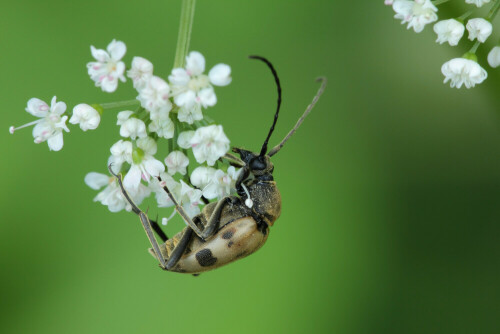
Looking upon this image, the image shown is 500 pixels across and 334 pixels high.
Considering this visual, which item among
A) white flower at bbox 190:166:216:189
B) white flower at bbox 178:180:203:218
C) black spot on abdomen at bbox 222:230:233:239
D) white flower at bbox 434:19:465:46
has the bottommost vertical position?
black spot on abdomen at bbox 222:230:233:239

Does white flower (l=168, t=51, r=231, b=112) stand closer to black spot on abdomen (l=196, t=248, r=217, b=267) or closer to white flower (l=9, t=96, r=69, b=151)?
white flower (l=9, t=96, r=69, b=151)

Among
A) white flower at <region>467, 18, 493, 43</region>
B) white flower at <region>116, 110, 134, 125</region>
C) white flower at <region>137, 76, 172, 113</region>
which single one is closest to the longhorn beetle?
white flower at <region>116, 110, 134, 125</region>

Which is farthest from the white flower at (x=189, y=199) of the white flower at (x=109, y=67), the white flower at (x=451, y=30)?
the white flower at (x=451, y=30)

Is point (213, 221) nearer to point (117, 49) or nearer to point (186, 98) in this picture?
point (186, 98)

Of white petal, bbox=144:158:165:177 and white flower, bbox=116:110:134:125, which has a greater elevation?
white flower, bbox=116:110:134:125

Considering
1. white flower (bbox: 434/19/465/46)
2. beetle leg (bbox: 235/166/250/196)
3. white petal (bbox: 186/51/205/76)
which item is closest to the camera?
white petal (bbox: 186/51/205/76)

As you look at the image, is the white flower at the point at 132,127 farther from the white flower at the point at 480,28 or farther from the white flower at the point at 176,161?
the white flower at the point at 480,28

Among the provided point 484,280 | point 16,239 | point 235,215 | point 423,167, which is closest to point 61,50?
point 16,239
